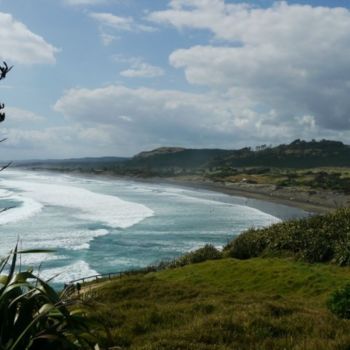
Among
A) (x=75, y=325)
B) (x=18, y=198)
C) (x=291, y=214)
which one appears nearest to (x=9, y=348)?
(x=75, y=325)

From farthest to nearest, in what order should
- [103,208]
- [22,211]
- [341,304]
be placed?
[103,208] → [22,211] → [341,304]

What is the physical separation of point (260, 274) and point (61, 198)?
80.4 metres

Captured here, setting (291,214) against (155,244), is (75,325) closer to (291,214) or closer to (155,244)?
(155,244)

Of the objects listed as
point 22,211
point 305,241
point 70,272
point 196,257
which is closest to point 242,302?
point 305,241

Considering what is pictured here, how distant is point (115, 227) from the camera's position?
6944 cm

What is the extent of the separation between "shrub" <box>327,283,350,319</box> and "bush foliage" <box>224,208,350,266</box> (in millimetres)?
20936

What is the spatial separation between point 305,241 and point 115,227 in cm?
3521

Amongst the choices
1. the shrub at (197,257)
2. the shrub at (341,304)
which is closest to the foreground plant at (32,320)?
the shrub at (341,304)

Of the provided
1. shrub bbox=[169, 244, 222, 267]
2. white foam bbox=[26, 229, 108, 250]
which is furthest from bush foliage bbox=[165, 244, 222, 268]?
white foam bbox=[26, 229, 108, 250]

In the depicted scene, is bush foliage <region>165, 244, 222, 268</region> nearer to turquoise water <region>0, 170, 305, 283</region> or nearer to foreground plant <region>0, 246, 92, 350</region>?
turquoise water <region>0, 170, 305, 283</region>

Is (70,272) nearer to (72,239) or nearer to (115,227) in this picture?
(72,239)

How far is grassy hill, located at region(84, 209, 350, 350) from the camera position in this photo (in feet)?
32.7

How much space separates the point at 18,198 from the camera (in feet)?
336

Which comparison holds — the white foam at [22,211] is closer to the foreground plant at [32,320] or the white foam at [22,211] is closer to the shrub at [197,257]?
the shrub at [197,257]
